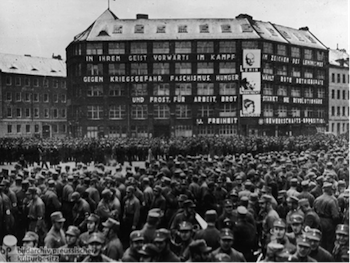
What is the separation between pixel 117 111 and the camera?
163 ft

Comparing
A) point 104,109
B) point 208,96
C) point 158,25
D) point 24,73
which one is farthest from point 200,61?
point 24,73

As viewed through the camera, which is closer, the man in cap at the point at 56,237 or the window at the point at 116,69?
the man in cap at the point at 56,237

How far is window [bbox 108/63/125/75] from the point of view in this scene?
49312mm

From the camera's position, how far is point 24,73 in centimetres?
6400

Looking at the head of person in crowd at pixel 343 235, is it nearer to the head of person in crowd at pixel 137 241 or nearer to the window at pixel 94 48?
the head of person in crowd at pixel 137 241

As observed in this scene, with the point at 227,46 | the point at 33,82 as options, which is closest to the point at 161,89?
the point at 227,46

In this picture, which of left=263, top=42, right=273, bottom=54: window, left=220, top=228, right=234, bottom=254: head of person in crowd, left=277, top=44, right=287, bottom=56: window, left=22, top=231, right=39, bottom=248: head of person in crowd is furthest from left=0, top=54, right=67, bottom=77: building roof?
left=220, top=228, right=234, bottom=254: head of person in crowd

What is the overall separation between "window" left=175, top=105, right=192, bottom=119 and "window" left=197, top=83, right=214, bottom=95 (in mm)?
2423

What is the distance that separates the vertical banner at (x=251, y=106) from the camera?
163 feet

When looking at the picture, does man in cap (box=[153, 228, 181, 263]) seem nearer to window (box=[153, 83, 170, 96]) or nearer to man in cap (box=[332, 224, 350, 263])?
man in cap (box=[332, 224, 350, 263])

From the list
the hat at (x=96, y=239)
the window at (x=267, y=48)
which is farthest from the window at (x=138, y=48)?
the hat at (x=96, y=239)

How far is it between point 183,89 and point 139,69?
6.05 m

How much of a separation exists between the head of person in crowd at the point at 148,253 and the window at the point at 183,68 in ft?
146

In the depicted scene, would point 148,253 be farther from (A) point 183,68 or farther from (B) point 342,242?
(A) point 183,68
